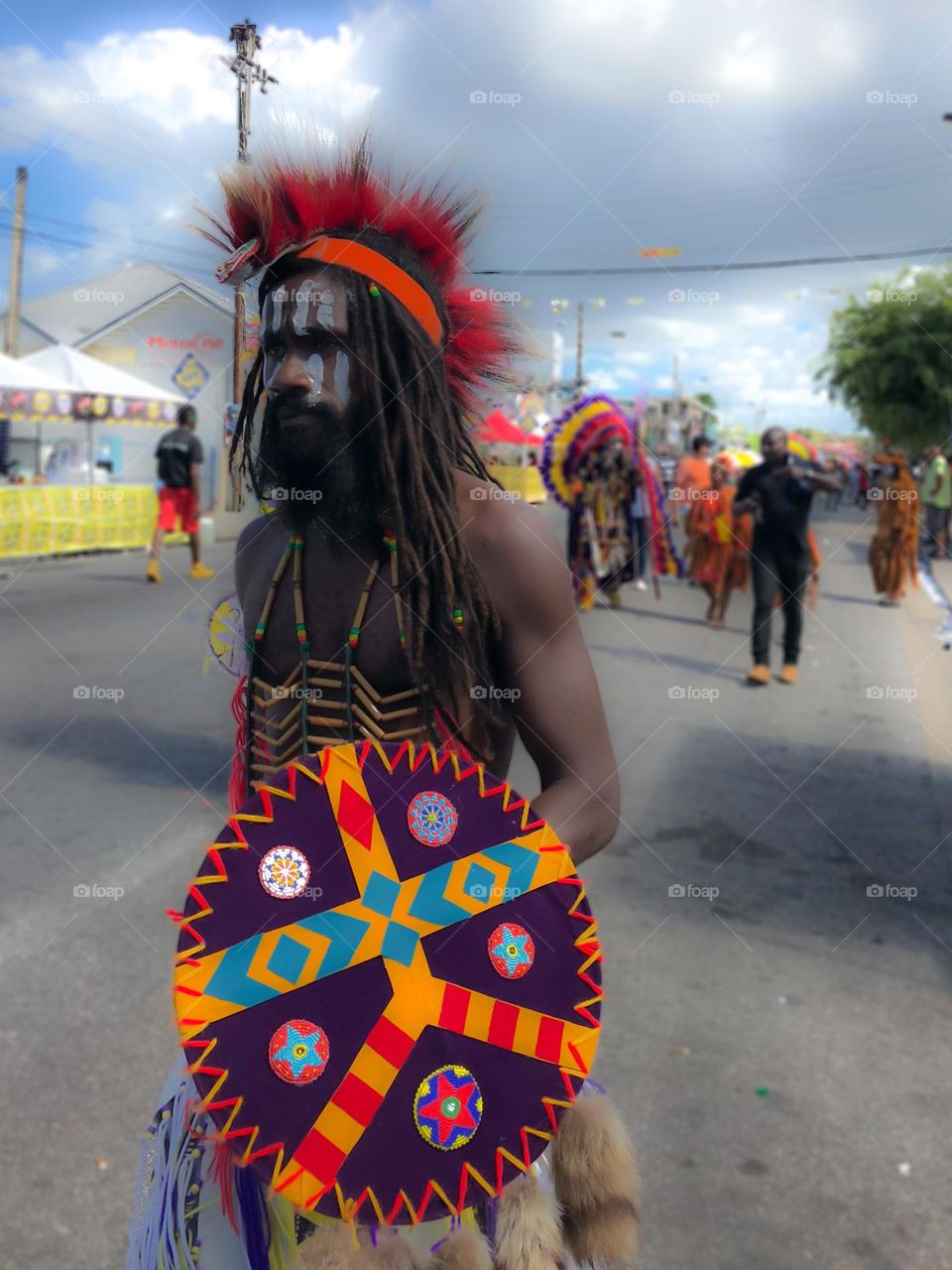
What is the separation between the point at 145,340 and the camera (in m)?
2.75

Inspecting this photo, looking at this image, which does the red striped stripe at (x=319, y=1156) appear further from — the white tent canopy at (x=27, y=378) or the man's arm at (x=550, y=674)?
the white tent canopy at (x=27, y=378)

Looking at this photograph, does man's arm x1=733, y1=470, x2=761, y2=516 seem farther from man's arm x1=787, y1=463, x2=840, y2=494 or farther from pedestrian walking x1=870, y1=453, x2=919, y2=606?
pedestrian walking x1=870, y1=453, x2=919, y2=606

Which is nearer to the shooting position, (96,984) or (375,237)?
(375,237)

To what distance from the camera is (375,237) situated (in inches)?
67.7

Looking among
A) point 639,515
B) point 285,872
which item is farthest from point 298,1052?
point 639,515

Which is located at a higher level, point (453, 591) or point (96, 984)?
point (453, 591)

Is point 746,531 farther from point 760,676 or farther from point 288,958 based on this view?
point 288,958

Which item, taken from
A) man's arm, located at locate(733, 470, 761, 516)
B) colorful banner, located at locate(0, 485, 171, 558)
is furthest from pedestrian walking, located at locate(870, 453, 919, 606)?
colorful banner, located at locate(0, 485, 171, 558)

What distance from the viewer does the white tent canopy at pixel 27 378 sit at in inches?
587

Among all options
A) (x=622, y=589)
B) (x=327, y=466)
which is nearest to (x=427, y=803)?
(x=327, y=466)

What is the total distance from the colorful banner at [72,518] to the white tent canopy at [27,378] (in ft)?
4.44

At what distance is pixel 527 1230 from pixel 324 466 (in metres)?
1.06

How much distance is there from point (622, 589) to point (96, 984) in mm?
11753

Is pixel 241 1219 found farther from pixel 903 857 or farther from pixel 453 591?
pixel 903 857
